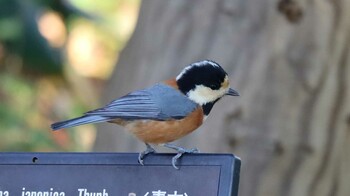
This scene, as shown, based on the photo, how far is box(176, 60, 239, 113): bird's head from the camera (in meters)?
2.79

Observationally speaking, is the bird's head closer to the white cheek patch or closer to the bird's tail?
the white cheek patch

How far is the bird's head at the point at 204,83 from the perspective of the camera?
2.79 meters

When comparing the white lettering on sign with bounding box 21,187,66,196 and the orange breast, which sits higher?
the orange breast

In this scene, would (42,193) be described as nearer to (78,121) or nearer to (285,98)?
(78,121)

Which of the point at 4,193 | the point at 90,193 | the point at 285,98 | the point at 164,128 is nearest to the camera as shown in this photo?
the point at 90,193

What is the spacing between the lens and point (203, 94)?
9.28ft

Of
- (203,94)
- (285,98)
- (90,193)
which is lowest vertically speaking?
(90,193)

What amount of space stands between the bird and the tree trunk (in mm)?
1370

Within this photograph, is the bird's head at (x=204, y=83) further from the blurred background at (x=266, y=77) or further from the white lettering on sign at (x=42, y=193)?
the blurred background at (x=266, y=77)

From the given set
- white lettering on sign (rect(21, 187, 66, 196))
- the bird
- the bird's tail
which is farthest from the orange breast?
white lettering on sign (rect(21, 187, 66, 196))

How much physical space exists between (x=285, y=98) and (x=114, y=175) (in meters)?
1.79

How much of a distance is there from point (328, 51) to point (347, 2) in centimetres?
24

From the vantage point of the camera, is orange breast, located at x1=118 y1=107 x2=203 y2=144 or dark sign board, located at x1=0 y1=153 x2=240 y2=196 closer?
dark sign board, located at x1=0 y1=153 x2=240 y2=196

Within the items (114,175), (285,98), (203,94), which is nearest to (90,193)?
(114,175)
